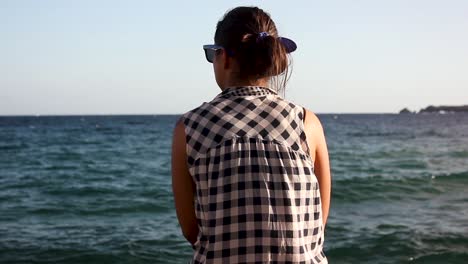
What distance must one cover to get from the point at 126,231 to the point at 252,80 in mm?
7611

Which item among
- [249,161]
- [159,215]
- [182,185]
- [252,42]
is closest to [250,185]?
[249,161]

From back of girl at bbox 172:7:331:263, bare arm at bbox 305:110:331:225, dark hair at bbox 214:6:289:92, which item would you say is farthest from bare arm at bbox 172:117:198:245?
bare arm at bbox 305:110:331:225

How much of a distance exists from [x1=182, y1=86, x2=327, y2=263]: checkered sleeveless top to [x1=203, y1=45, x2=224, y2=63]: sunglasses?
223mm

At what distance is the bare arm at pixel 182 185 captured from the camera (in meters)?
2.01

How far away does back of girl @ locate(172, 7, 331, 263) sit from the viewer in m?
1.92

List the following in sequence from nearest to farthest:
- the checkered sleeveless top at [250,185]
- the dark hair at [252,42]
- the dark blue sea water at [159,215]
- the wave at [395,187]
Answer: the checkered sleeveless top at [250,185], the dark hair at [252,42], the dark blue sea water at [159,215], the wave at [395,187]

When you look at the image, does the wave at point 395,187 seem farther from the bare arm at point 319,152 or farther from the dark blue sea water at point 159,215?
the bare arm at point 319,152

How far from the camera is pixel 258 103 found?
2.02m

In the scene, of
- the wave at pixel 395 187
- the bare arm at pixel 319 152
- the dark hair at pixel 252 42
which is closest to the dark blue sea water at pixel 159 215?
the wave at pixel 395 187

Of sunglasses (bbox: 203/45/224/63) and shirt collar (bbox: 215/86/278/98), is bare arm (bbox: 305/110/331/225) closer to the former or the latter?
shirt collar (bbox: 215/86/278/98)

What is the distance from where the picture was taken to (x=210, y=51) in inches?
83.6

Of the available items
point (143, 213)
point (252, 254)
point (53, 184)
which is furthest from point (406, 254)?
point (53, 184)

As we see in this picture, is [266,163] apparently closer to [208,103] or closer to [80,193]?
[208,103]

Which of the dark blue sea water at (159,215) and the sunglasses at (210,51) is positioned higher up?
the sunglasses at (210,51)
